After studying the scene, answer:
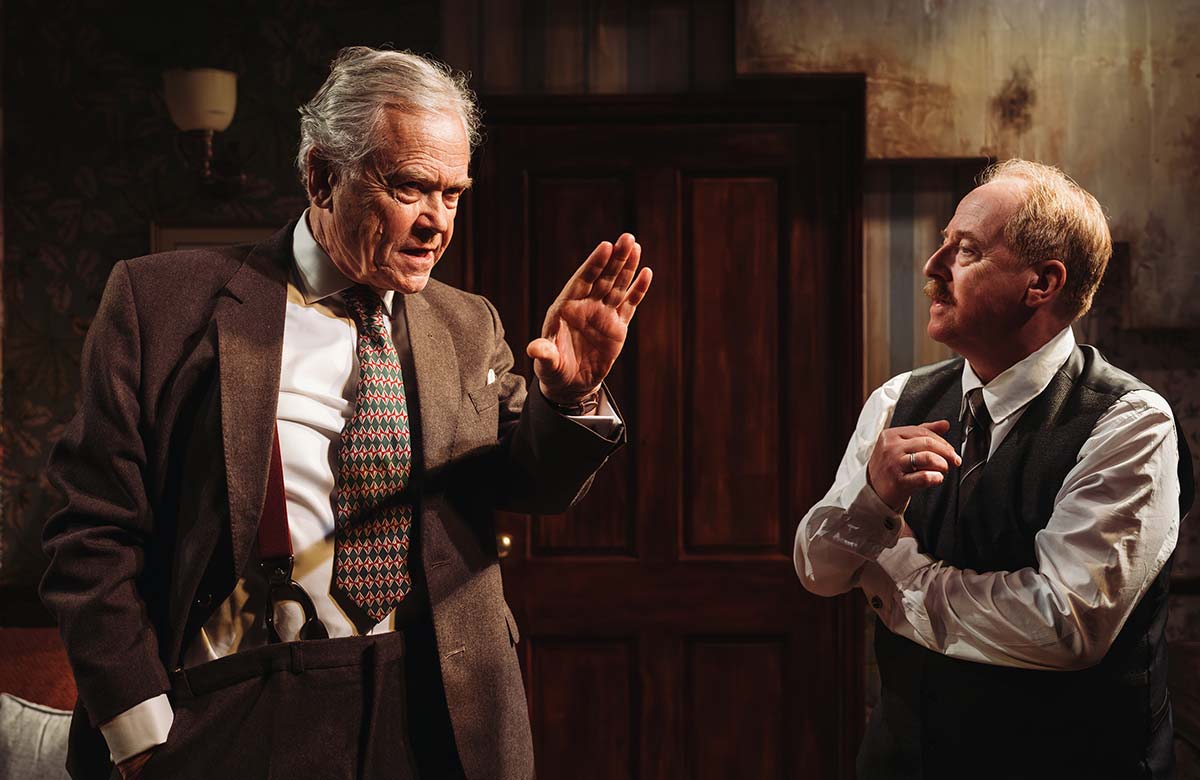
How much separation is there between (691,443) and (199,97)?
186cm

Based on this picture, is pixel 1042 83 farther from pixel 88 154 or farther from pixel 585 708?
pixel 88 154

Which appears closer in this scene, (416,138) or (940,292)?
(416,138)

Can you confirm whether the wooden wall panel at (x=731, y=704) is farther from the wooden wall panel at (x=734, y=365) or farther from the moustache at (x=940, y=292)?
the moustache at (x=940, y=292)

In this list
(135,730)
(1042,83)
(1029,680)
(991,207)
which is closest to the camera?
(135,730)

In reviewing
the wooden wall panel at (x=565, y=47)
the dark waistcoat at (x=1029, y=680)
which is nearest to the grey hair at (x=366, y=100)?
the dark waistcoat at (x=1029, y=680)

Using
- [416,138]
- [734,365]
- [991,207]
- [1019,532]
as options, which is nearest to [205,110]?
Result: [734,365]

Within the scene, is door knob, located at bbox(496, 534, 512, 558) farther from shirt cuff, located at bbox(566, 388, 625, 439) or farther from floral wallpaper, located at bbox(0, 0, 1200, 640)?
shirt cuff, located at bbox(566, 388, 625, 439)

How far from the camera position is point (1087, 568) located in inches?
57.4

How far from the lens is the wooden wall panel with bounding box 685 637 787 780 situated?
312 centimetres

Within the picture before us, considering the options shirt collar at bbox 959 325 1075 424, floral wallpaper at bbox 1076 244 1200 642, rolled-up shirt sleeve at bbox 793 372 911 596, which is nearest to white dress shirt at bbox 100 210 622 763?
rolled-up shirt sleeve at bbox 793 372 911 596

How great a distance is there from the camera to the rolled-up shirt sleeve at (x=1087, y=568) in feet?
4.78

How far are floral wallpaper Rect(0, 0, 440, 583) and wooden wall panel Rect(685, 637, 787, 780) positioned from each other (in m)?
1.98

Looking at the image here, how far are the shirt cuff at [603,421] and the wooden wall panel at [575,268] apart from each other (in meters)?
1.59

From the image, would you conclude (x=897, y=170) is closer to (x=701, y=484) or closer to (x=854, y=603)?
(x=701, y=484)
